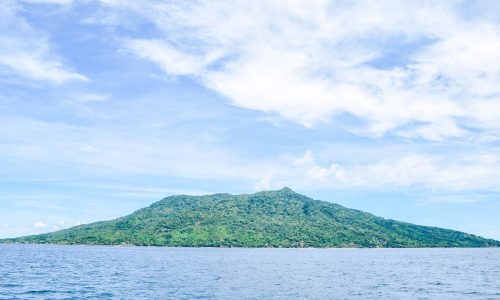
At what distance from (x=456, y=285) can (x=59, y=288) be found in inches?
3483

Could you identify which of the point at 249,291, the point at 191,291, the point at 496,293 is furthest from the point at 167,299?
the point at 496,293

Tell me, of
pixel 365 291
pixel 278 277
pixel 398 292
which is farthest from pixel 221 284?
pixel 398 292

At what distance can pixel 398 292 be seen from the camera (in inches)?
3526

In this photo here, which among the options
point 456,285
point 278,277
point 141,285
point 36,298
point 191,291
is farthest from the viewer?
point 278,277

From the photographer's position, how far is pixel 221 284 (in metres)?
99.0

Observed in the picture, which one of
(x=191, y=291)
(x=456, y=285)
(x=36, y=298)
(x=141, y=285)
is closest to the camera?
(x=36, y=298)

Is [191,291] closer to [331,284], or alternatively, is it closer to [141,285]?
[141,285]

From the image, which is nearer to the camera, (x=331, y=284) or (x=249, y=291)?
(x=249, y=291)

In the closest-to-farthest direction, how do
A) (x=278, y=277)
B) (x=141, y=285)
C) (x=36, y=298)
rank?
(x=36, y=298) < (x=141, y=285) < (x=278, y=277)

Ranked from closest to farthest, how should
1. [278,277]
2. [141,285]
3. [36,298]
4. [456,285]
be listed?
[36,298] → [141,285] → [456,285] → [278,277]

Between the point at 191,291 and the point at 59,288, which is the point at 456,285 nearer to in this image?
the point at 191,291

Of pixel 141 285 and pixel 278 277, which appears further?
pixel 278 277

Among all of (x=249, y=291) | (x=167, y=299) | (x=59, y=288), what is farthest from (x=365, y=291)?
(x=59, y=288)

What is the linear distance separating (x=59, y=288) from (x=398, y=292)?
223ft
